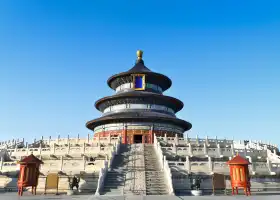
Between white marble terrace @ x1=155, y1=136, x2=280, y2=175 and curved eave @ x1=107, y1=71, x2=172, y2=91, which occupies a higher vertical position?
curved eave @ x1=107, y1=71, x2=172, y2=91

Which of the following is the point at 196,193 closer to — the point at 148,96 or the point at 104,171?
the point at 104,171

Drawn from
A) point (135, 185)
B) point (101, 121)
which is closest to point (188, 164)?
point (135, 185)

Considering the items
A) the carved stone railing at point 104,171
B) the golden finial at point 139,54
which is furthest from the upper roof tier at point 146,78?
the carved stone railing at point 104,171

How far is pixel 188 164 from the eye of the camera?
19891mm

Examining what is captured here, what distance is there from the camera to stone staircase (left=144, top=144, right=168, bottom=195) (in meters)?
16.7

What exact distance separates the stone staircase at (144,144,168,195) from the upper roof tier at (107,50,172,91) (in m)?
22.2

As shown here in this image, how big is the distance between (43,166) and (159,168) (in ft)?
30.0

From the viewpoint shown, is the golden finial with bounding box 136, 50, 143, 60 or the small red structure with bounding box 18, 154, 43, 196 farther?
the golden finial with bounding box 136, 50, 143, 60

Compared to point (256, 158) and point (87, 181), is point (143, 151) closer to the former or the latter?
point (87, 181)

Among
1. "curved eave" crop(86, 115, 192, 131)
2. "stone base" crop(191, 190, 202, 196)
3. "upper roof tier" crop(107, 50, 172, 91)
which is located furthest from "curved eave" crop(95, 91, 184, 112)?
"stone base" crop(191, 190, 202, 196)

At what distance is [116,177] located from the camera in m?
18.4

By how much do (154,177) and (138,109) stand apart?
22.0 meters

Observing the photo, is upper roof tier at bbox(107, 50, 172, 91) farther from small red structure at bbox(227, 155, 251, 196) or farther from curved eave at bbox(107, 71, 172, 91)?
small red structure at bbox(227, 155, 251, 196)

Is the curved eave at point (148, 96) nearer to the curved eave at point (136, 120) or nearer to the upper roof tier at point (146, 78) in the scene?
the curved eave at point (136, 120)
